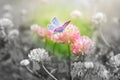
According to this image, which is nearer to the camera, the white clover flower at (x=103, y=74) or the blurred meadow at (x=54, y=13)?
the white clover flower at (x=103, y=74)

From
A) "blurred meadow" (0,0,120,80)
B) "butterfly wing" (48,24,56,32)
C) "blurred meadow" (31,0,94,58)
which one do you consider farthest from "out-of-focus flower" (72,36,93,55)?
"blurred meadow" (31,0,94,58)

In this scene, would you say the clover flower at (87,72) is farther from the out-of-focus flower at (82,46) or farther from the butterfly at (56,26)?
the butterfly at (56,26)

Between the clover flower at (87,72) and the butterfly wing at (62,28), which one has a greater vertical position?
the butterfly wing at (62,28)

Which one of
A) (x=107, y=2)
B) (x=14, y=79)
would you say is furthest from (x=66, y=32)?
(x=107, y=2)

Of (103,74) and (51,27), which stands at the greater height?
(51,27)

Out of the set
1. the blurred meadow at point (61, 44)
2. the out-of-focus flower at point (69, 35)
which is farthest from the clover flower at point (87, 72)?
the out-of-focus flower at point (69, 35)

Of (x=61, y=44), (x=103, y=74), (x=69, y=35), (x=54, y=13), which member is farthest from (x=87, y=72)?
(x=54, y=13)

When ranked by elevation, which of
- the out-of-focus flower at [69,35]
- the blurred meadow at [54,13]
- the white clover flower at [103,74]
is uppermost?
the blurred meadow at [54,13]

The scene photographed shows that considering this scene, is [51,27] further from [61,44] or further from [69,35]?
[61,44]
